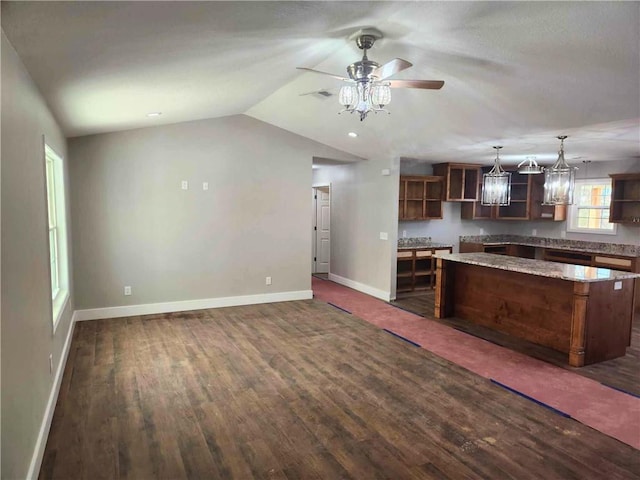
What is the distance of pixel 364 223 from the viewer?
7.25m

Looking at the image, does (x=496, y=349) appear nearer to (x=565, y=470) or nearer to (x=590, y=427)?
(x=590, y=427)

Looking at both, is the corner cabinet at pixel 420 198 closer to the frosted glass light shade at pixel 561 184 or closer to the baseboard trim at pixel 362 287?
the baseboard trim at pixel 362 287

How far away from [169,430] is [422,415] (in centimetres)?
182

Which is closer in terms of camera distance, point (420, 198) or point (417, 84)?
point (417, 84)

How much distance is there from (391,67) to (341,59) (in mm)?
936

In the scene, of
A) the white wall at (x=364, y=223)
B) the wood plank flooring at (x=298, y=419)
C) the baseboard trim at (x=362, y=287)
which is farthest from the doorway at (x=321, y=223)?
the wood plank flooring at (x=298, y=419)

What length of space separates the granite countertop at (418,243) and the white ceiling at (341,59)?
2.76 metres

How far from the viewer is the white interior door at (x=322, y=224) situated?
8.89m

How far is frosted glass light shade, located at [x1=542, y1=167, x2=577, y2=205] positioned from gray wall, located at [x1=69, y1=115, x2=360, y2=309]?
3321mm

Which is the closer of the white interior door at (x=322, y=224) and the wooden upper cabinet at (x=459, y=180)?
the wooden upper cabinet at (x=459, y=180)

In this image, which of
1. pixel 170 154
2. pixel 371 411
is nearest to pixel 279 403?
pixel 371 411

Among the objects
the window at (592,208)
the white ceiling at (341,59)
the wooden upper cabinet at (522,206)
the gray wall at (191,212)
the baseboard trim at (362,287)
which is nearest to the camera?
the white ceiling at (341,59)

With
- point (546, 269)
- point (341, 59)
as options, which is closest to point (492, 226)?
point (546, 269)

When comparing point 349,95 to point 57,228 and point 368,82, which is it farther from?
point 57,228
